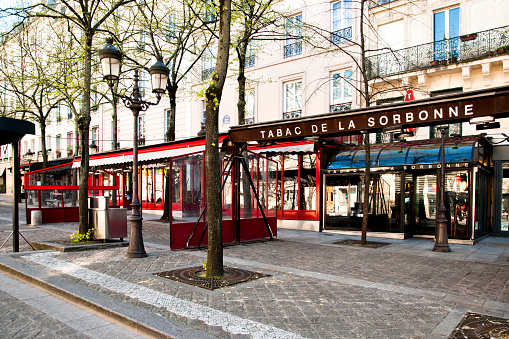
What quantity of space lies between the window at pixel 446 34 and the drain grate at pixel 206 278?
1181 centimetres

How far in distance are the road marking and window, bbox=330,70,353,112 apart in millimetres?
12694

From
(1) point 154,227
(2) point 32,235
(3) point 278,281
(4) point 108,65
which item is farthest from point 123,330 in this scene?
(1) point 154,227

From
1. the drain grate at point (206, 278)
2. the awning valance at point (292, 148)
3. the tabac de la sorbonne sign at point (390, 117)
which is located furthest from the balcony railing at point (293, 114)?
the drain grate at point (206, 278)

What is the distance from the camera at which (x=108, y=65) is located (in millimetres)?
8992

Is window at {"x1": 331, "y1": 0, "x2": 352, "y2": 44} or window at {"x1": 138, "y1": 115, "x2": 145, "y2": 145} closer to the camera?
window at {"x1": 331, "y1": 0, "x2": 352, "y2": 44}

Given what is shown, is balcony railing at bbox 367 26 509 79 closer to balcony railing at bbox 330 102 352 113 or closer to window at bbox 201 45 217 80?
balcony railing at bbox 330 102 352 113

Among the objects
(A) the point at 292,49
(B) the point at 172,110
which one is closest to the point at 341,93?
(A) the point at 292,49

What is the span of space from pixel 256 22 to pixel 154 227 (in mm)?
8743

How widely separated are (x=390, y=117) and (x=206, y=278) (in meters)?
4.39

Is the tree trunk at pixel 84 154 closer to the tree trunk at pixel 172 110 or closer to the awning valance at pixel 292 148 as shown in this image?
the tree trunk at pixel 172 110

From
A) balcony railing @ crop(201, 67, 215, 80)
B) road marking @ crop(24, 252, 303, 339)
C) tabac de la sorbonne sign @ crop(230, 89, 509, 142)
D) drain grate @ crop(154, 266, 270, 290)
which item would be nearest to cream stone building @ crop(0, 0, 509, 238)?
balcony railing @ crop(201, 67, 215, 80)

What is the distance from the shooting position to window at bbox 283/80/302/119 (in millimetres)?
Result: 18547

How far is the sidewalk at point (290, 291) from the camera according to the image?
4.46 metres

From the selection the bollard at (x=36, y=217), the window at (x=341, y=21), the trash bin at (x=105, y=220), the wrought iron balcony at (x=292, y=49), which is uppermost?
the window at (x=341, y=21)
